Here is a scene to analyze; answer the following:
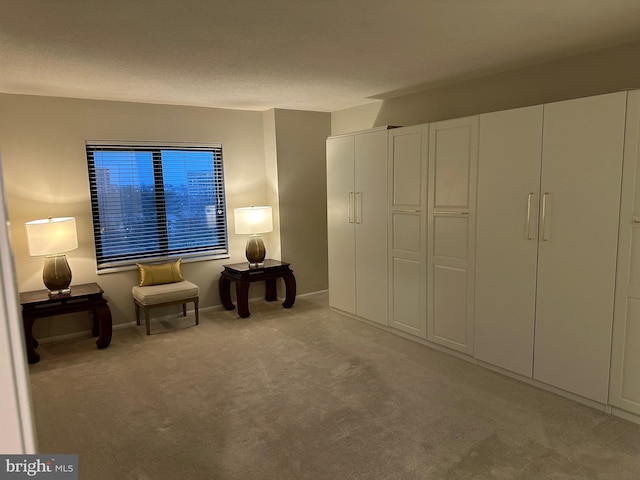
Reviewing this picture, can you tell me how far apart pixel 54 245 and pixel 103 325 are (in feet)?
2.76

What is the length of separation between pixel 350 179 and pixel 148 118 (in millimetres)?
2276

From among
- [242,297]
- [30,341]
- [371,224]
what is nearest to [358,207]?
[371,224]

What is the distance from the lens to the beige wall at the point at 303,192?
5.35 metres

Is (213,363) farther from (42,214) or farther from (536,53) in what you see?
(536,53)

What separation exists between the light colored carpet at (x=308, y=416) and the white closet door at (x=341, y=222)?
32.1 inches

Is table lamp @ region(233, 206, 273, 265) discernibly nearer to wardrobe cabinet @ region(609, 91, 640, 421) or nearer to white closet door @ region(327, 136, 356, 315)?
white closet door @ region(327, 136, 356, 315)

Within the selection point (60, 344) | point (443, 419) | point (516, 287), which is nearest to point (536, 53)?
point (516, 287)

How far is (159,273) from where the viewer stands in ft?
15.3

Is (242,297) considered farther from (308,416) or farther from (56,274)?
(308,416)

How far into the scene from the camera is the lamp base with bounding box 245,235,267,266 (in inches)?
199

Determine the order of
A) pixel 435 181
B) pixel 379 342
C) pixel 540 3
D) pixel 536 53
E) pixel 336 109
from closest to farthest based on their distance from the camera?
pixel 540 3
pixel 536 53
pixel 435 181
pixel 379 342
pixel 336 109

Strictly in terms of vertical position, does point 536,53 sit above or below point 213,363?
above

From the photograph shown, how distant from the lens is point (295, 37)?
8.64 ft

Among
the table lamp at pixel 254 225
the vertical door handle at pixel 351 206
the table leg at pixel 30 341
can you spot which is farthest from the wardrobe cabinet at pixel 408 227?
the table leg at pixel 30 341
